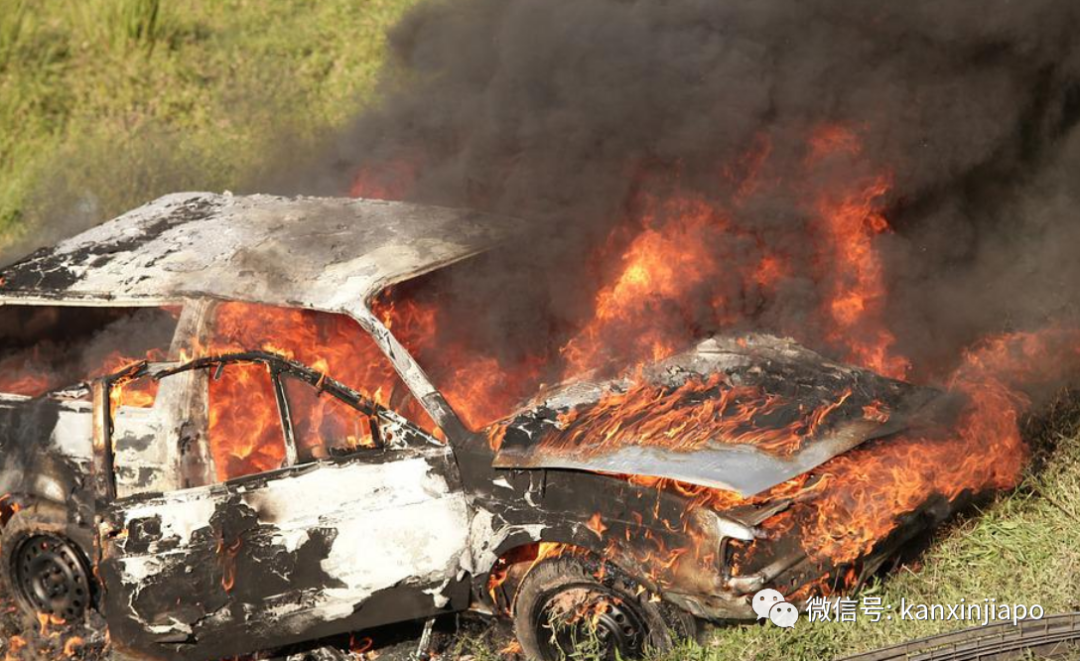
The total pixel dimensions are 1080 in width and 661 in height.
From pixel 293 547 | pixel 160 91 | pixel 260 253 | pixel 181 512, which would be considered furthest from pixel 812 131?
pixel 160 91

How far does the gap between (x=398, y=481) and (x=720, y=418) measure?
1.43 meters

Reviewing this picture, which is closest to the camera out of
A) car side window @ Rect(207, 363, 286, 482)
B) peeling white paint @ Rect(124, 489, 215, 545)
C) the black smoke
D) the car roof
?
peeling white paint @ Rect(124, 489, 215, 545)

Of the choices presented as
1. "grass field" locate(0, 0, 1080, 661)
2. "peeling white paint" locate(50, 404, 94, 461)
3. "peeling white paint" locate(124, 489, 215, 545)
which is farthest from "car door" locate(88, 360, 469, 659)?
"grass field" locate(0, 0, 1080, 661)

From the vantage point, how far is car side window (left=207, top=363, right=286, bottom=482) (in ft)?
18.9

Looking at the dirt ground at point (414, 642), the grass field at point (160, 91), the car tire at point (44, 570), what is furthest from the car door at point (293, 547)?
the grass field at point (160, 91)

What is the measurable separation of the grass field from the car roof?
4.38 metres

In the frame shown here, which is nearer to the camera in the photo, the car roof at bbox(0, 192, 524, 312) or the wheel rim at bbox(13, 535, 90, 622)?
the car roof at bbox(0, 192, 524, 312)

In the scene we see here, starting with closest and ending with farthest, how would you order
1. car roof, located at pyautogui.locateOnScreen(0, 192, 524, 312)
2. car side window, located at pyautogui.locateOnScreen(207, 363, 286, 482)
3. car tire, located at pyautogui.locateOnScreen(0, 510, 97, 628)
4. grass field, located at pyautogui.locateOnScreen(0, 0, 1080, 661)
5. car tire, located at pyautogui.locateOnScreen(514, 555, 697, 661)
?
car tire, located at pyautogui.locateOnScreen(514, 555, 697, 661), car side window, located at pyautogui.locateOnScreen(207, 363, 286, 482), car roof, located at pyautogui.locateOnScreen(0, 192, 524, 312), car tire, located at pyautogui.locateOnScreen(0, 510, 97, 628), grass field, located at pyautogui.locateOnScreen(0, 0, 1080, 661)

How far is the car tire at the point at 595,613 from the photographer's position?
5363 mm

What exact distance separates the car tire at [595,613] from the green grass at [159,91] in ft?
24.1

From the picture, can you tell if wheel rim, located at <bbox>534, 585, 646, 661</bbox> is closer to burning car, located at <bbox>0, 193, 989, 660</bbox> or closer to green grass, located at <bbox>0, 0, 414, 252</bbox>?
burning car, located at <bbox>0, 193, 989, 660</bbox>

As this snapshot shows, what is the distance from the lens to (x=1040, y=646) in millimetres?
5195

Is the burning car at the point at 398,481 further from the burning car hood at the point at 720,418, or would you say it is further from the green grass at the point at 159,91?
the green grass at the point at 159,91

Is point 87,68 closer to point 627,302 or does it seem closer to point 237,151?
point 237,151
